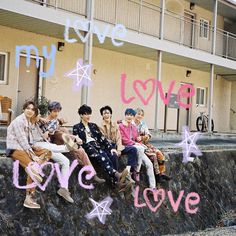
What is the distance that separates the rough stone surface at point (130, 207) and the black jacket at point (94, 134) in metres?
0.52

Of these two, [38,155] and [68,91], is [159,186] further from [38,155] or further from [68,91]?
[68,91]

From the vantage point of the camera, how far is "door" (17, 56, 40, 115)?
1313cm

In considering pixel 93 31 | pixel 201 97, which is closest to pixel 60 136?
pixel 93 31

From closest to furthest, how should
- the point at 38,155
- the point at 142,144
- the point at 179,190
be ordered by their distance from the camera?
the point at 38,155
the point at 142,144
the point at 179,190

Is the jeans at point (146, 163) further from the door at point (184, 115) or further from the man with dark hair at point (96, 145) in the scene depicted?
the door at point (184, 115)

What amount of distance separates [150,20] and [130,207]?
1054 cm

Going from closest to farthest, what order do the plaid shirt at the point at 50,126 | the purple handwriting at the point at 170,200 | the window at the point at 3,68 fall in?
1. the plaid shirt at the point at 50,126
2. the purple handwriting at the point at 170,200
3. the window at the point at 3,68

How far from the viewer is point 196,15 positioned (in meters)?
19.6

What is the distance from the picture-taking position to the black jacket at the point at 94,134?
23.4 ft

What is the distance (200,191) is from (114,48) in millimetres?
6441

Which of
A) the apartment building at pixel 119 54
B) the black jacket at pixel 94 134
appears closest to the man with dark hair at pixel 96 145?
the black jacket at pixel 94 134

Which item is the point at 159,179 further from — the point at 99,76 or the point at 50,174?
the point at 99,76

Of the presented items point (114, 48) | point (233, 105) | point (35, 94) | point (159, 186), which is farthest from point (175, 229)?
point (233, 105)

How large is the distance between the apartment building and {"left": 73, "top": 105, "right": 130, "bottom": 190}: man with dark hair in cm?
454
